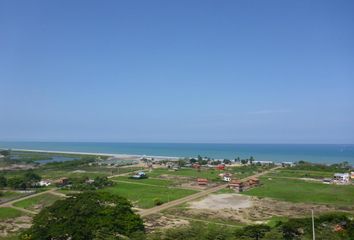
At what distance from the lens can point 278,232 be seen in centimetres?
2230

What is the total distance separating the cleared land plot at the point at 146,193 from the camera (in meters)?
41.3

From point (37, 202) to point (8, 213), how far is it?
19.1 ft

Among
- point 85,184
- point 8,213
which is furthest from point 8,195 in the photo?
point 8,213

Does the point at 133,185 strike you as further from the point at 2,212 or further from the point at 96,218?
the point at 96,218

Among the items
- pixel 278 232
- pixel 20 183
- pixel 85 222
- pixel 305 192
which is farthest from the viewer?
pixel 20 183

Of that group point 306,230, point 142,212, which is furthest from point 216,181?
point 306,230

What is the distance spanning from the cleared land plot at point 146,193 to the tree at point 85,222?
45.8 feet

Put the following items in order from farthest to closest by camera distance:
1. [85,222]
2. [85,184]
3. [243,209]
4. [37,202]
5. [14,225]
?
1. [85,184]
2. [37,202]
3. [243,209]
4. [14,225]
5. [85,222]

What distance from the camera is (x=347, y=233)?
23.2m

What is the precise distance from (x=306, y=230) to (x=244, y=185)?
29.6 m

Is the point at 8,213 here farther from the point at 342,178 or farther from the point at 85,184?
the point at 342,178

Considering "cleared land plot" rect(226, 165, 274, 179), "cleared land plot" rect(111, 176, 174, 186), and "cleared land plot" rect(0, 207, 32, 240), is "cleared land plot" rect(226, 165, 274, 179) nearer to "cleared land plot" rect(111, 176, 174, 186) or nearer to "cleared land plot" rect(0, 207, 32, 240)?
"cleared land plot" rect(111, 176, 174, 186)

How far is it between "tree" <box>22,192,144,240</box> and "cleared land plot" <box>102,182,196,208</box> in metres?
14.0

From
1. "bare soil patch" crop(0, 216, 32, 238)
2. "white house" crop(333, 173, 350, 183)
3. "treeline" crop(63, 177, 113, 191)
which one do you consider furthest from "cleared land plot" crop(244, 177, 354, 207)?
"bare soil patch" crop(0, 216, 32, 238)
